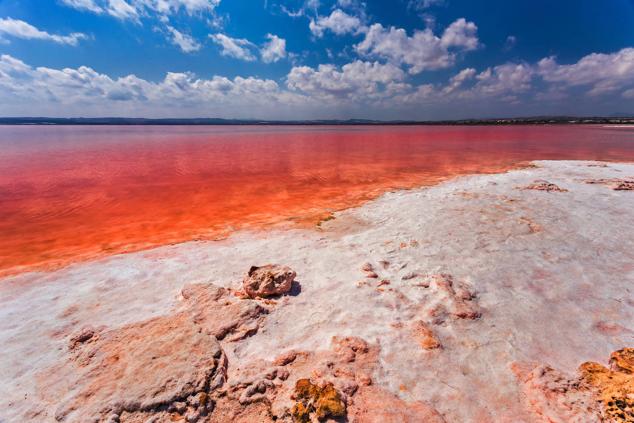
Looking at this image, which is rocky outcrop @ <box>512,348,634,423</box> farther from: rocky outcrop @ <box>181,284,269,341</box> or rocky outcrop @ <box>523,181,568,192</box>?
rocky outcrop @ <box>523,181,568,192</box>

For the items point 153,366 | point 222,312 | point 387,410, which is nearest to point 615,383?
point 387,410

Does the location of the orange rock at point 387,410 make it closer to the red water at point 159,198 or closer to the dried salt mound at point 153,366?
the dried salt mound at point 153,366

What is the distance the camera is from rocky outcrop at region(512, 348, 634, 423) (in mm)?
2670

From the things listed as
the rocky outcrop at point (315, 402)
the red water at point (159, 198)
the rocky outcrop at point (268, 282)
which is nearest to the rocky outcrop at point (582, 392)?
the rocky outcrop at point (315, 402)

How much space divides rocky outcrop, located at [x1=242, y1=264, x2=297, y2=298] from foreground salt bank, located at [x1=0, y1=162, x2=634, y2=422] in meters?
0.14

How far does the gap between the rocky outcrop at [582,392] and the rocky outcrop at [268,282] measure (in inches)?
116

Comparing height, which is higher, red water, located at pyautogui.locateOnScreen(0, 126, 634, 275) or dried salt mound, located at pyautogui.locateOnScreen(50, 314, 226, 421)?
dried salt mound, located at pyautogui.locateOnScreen(50, 314, 226, 421)

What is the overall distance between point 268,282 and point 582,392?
367 cm

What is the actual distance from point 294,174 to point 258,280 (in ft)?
38.1

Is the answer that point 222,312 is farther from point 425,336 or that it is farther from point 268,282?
point 425,336

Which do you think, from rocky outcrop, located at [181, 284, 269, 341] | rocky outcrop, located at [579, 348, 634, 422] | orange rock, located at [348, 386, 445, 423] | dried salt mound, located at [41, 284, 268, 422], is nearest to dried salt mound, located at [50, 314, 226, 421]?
dried salt mound, located at [41, 284, 268, 422]

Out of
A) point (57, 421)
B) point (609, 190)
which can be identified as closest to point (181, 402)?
point (57, 421)

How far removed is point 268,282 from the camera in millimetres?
4641

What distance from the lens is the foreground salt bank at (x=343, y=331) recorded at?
2.89 meters
